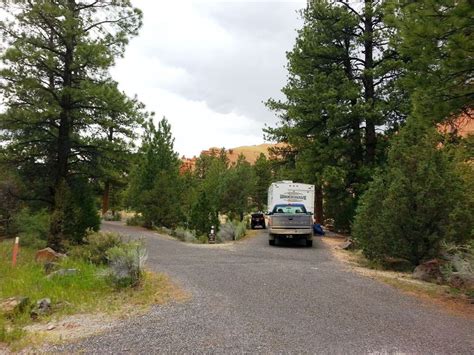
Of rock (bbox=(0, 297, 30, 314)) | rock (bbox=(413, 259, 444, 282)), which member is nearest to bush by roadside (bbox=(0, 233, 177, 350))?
rock (bbox=(0, 297, 30, 314))

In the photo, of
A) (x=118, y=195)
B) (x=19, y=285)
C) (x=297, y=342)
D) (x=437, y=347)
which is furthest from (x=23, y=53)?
(x=118, y=195)

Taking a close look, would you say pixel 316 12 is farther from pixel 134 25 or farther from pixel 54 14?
pixel 54 14

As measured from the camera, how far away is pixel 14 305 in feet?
25.9

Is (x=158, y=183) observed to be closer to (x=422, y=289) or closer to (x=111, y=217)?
(x=111, y=217)

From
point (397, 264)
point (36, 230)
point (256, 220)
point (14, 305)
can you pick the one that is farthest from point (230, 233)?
point (14, 305)

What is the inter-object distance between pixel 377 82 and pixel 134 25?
49.0 ft

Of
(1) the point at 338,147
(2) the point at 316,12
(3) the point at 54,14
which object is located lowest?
(1) the point at 338,147

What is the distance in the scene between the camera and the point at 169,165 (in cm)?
3195

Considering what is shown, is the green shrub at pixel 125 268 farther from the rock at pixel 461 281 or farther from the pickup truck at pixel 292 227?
the pickup truck at pixel 292 227

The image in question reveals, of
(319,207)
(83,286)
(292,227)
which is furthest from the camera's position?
(319,207)

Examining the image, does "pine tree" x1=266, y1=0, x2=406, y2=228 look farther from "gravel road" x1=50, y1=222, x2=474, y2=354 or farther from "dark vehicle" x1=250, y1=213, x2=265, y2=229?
"gravel road" x1=50, y1=222, x2=474, y2=354

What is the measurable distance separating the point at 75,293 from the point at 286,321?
4.97 m

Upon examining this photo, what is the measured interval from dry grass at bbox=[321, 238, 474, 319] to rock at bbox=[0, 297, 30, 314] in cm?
807

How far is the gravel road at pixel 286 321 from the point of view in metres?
5.76
